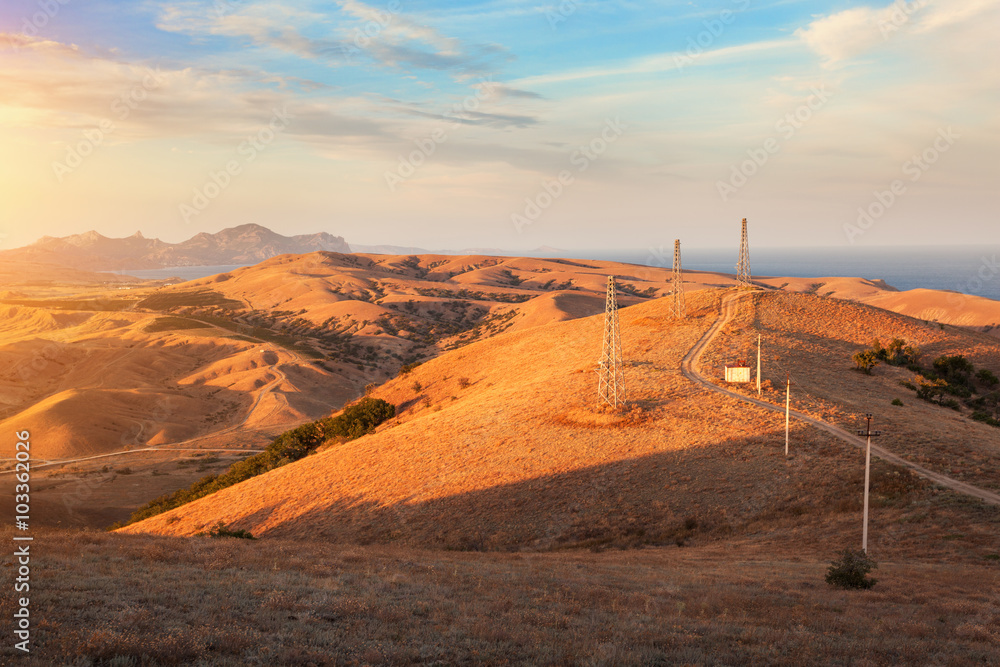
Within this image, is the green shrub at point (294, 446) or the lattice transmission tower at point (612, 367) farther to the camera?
the green shrub at point (294, 446)

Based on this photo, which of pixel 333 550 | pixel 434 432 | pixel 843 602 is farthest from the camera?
A: pixel 434 432

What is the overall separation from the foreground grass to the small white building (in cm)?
1896

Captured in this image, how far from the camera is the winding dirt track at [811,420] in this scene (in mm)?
21906

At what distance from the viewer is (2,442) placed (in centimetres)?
5203

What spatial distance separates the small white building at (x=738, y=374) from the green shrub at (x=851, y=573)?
21247mm

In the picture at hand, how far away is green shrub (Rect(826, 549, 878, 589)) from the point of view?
1497 centimetres

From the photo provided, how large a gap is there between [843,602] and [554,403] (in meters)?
22.6

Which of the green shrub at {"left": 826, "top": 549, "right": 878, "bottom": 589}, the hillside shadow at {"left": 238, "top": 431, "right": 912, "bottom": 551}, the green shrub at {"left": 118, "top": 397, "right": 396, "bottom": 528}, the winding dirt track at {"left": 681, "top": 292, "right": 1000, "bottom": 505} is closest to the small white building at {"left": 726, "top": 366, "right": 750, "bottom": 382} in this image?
the winding dirt track at {"left": 681, "top": 292, "right": 1000, "bottom": 505}

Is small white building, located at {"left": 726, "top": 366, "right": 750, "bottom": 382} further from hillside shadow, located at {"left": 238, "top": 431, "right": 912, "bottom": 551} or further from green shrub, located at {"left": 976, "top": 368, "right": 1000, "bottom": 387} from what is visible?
green shrub, located at {"left": 976, "top": 368, "right": 1000, "bottom": 387}

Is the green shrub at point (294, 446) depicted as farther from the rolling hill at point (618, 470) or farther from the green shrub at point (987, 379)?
the green shrub at point (987, 379)

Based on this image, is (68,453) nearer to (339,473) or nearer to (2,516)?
(2,516)

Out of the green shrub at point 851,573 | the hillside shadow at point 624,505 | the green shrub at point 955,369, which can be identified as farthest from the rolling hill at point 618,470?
the green shrub at point 955,369

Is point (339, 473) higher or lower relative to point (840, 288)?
lower

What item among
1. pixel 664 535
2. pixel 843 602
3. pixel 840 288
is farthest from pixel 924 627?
pixel 840 288
